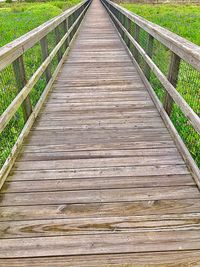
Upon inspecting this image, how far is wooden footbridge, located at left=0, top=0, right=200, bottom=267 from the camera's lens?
82.3 inches

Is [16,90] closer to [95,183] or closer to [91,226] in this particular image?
[95,183]

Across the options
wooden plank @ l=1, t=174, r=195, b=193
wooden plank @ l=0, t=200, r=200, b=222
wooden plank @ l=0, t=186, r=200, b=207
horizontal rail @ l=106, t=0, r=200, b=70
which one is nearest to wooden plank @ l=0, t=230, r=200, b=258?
wooden plank @ l=0, t=200, r=200, b=222

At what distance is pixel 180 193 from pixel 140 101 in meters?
2.38

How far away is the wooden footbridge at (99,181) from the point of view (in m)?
2.09

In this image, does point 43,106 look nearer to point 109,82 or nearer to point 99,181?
point 109,82

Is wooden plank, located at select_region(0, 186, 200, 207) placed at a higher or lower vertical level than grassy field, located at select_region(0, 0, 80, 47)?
higher

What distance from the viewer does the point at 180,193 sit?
2.62 m

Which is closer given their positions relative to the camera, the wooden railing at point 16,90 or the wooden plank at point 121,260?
the wooden plank at point 121,260

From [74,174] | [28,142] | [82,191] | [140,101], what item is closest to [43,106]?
[28,142]

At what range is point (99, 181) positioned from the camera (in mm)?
2797

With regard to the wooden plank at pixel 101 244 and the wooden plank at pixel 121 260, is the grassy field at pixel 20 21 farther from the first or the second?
the wooden plank at pixel 121 260

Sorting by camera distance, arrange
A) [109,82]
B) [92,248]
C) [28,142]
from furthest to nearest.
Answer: [109,82] → [28,142] → [92,248]

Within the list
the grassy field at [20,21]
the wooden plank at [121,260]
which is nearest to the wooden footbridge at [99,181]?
the wooden plank at [121,260]

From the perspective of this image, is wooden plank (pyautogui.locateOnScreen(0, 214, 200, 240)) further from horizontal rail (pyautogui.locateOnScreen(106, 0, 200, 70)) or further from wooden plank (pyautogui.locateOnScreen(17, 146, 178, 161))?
horizontal rail (pyautogui.locateOnScreen(106, 0, 200, 70))
